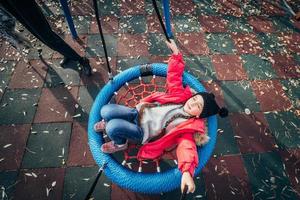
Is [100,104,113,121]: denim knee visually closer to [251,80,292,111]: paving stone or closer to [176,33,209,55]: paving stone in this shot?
[176,33,209,55]: paving stone

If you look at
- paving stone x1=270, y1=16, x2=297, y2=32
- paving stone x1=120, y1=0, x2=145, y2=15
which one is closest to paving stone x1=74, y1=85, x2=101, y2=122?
paving stone x1=120, y1=0, x2=145, y2=15

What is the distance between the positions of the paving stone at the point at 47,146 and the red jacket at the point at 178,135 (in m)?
1.23

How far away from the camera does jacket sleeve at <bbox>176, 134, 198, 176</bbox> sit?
2729 millimetres

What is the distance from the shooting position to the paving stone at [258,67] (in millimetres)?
4863

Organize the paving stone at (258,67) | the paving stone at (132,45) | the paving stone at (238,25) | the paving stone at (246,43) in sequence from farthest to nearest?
the paving stone at (238,25)
the paving stone at (246,43)
the paving stone at (132,45)
the paving stone at (258,67)

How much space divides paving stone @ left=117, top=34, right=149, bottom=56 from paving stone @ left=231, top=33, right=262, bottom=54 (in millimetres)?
1810

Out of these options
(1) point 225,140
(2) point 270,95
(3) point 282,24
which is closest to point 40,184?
(1) point 225,140

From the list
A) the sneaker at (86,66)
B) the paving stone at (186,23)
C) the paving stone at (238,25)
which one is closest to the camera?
the sneaker at (86,66)

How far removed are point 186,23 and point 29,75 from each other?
319 cm

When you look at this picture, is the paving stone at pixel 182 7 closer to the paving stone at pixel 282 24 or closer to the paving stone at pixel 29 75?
the paving stone at pixel 282 24

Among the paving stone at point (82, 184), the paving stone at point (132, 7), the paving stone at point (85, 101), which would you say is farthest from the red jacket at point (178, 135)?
the paving stone at point (132, 7)

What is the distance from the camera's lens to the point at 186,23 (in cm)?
559

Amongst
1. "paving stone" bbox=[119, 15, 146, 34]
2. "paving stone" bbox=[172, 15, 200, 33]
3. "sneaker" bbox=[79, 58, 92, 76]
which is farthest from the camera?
"paving stone" bbox=[172, 15, 200, 33]

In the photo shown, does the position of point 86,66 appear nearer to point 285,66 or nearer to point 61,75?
point 61,75
